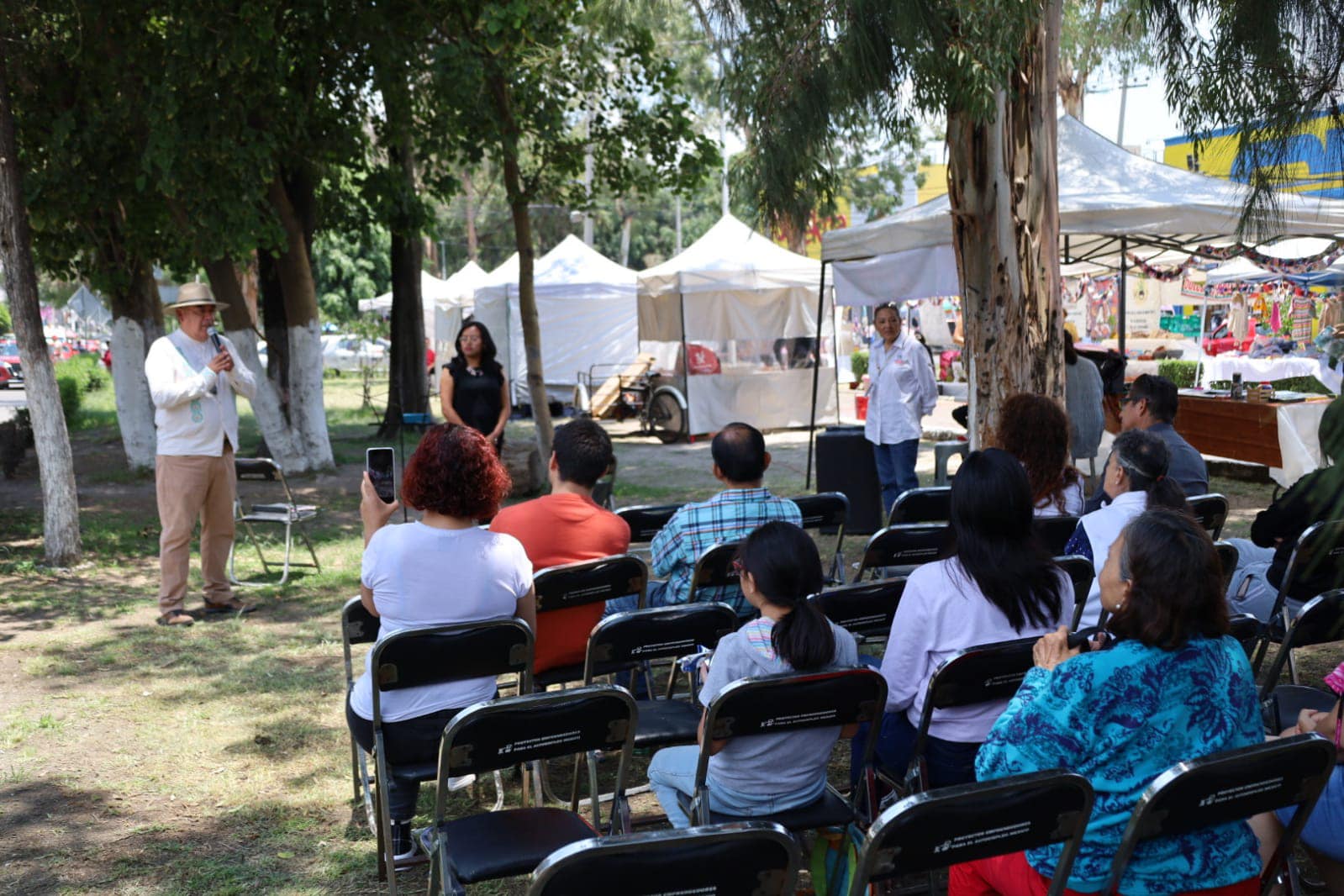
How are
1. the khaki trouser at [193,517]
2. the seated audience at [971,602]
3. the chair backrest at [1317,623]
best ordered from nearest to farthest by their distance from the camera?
the seated audience at [971,602], the chair backrest at [1317,623], the khaki trouser at [193,517]

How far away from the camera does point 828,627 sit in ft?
9.71

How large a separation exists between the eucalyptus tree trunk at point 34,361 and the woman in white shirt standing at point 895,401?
18.6 ft

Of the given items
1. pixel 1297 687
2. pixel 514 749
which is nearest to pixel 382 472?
pixel 514 749

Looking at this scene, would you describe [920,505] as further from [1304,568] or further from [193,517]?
[193,517]

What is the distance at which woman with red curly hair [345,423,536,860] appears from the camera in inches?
134

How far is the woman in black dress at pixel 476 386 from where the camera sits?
27.7 feet

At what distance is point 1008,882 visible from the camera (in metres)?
2.48

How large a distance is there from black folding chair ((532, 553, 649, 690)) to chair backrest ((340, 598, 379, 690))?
57 centimetres

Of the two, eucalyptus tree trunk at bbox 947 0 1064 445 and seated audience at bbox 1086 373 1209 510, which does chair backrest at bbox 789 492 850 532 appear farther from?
eucalyptus tree trunk at bbox 947 0 1064 445

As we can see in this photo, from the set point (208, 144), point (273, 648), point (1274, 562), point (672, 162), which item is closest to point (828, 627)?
point (1274, 562)

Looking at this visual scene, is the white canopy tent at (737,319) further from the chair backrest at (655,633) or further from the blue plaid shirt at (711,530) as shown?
the chair backrest at (655,633)

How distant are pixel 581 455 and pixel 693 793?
5.04ft

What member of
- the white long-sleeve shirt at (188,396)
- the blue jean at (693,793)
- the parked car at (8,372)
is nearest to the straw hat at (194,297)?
the white long-sleeve shirt at (188,396)

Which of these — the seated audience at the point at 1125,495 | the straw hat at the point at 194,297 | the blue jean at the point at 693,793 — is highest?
the straw hat at the point at 194,297
